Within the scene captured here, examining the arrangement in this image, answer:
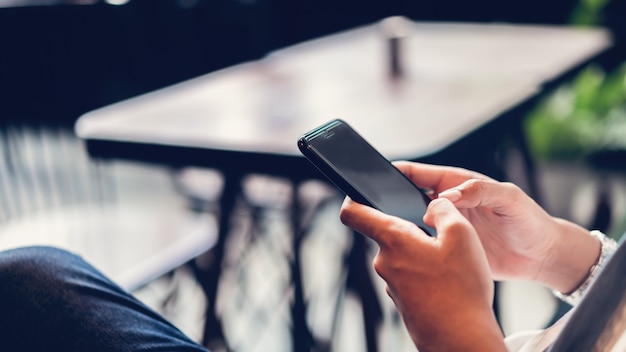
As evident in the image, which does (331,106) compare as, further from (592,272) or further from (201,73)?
(201,73)

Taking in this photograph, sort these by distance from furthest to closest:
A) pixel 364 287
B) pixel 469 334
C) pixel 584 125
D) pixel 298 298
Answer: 1. pixel 584 125
2. pixel 298 298
3. pixel 364 287
4. pixel 469 334

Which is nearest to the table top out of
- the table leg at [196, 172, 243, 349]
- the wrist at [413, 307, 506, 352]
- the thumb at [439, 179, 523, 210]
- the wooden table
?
the wooden table

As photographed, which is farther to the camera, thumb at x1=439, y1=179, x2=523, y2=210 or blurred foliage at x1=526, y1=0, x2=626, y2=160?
blurred foliage at x1=526, y1=0, x2=626, y2=160

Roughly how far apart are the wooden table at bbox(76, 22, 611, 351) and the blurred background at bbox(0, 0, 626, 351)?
10.1 inches

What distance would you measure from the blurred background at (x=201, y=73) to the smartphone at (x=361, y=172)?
3.27ft

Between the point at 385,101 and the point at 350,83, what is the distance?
0.22 meters

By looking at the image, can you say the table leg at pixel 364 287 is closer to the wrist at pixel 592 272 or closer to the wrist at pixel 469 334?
the wrist at pixel 592 272

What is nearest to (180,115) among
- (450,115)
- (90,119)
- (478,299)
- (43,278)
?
(90,119)

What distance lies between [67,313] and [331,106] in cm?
85

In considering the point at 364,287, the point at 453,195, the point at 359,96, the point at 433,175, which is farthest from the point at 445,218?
the point at 359,96

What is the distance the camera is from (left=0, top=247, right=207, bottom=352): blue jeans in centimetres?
73

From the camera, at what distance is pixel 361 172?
0.66 metres

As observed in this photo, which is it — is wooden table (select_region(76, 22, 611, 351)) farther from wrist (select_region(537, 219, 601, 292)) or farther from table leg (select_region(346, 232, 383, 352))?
wrist (select_region(537, 219, 601, 292))

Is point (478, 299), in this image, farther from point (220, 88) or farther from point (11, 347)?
point (220, 88)
